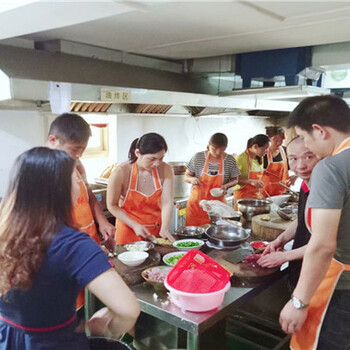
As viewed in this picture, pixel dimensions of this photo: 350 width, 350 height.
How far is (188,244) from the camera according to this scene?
235 cm

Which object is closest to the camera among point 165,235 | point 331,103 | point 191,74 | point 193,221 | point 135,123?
point 331,103

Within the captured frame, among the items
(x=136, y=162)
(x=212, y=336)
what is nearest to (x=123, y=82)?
(x=136, y=162)

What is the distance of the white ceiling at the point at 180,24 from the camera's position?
1445 mm

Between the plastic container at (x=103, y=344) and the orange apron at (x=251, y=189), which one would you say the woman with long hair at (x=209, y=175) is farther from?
the plastic container at (x=103, y=344)

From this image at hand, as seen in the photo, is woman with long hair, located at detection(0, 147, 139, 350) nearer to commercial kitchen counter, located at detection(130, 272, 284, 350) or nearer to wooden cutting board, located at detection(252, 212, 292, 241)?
commercial kitchen counter, located at detection(130, 272, 284, 350)

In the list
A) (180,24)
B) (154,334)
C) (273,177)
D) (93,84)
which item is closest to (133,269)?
(154,334)

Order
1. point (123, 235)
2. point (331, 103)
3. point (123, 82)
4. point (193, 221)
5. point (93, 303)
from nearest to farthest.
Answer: point (331, 103) → point (93, 303) → point (123, 82) → point (123, 235) → point (193, 221)

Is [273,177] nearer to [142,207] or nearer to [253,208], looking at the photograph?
[253,208]


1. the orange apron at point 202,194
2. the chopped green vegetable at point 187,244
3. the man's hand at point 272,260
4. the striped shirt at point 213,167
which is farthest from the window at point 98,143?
the man's hand at point 272,260

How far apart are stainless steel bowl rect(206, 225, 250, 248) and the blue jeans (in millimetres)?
870

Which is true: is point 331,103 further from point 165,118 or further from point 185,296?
point 165,118

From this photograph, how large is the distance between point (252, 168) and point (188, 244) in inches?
91.7

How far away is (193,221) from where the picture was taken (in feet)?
13.1

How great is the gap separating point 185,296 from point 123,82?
1.47 meters
